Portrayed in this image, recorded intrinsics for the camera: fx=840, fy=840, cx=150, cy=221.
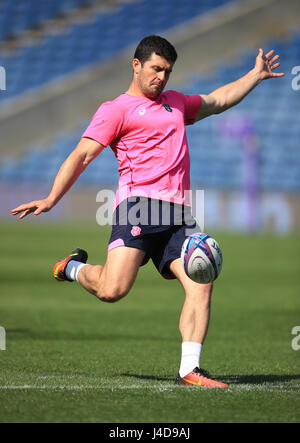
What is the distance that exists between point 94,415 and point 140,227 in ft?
5.18

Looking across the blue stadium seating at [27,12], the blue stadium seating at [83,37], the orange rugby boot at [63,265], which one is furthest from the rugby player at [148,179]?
the blue stadium seating at [27,12]

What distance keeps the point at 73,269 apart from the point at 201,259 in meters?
1.26

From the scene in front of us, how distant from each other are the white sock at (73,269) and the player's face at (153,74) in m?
1.37

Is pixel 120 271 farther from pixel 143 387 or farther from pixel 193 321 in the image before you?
pixel 143 387

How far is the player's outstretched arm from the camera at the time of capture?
17.3 ft

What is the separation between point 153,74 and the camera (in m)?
5.58

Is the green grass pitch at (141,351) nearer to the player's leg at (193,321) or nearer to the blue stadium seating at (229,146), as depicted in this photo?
the player's leg at (193,321)

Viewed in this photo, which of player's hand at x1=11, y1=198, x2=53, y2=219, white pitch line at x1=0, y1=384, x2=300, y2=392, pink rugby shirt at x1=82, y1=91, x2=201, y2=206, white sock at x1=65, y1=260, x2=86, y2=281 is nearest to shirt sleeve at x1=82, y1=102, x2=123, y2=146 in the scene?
pink rugby shirt at x1=82, y1=91, x2=201, y2=206

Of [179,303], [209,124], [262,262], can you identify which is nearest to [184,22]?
[209,124]

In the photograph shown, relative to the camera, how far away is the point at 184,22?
109 feet

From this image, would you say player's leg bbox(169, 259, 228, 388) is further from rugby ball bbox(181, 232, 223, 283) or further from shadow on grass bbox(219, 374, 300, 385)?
shadow on grass bbox(219, 374, 300, 385)

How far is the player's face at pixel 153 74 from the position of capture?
18.3 ft

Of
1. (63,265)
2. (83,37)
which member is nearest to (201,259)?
(63,265)
